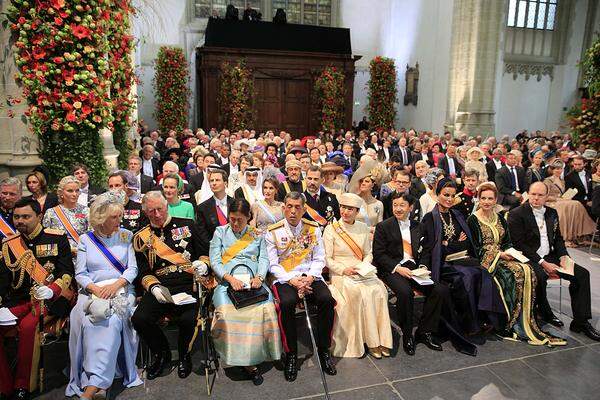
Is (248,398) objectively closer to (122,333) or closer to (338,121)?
(122,333)

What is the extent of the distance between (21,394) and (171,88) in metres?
14.0

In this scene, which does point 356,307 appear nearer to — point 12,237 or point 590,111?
point 12,237

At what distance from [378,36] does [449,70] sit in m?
4.88

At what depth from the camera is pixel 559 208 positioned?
8.08m

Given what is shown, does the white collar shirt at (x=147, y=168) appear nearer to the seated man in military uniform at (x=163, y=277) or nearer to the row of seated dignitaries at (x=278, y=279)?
the row of seated dignitaries at (x=278, y=279)

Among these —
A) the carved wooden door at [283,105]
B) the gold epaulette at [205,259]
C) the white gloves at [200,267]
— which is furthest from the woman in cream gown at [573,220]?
the carved wooden door at [283,105]

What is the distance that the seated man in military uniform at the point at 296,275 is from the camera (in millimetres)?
3939

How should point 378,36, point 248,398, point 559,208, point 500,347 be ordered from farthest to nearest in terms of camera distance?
point 378,36
point 559,208
point 500,347
point 248,398

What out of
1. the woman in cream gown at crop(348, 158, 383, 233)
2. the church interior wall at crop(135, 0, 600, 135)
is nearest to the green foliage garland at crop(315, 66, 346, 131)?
the church interior wall at crop(135, 0, 600, 135)

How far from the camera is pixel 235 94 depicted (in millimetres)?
15992

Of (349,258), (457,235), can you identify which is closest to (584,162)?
(457,235)

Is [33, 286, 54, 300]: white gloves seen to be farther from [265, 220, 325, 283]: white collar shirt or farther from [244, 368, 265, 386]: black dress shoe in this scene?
[265, 220, 325, 283]: white collar shirt

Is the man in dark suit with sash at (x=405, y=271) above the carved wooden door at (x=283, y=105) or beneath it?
beneath

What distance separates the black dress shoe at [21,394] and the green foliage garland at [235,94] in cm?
1340
